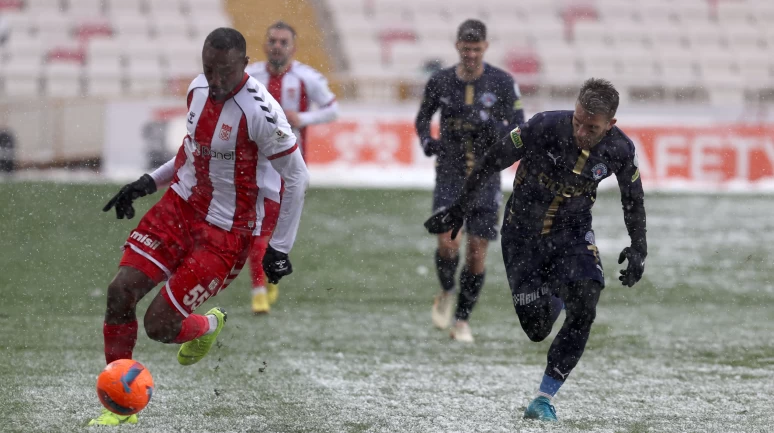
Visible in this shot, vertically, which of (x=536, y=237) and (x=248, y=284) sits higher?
(x=536, y=237)

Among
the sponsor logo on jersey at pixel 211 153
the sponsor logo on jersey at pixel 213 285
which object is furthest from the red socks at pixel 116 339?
the sponsor logo on jersey at pixel 211 153

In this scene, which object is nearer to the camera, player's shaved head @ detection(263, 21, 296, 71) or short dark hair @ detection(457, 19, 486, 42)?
short dark hair @ detection(457, 19, 486, 42)

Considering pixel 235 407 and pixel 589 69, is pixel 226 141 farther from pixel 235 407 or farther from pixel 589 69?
pixel 589 69

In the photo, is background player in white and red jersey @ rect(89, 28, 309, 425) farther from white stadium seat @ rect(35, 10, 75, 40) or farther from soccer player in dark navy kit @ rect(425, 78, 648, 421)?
white stadium seat @ rect(35, 10, 75, 40)

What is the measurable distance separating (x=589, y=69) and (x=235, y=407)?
17.5 metres

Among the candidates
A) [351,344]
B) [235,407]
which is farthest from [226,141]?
[351,344]

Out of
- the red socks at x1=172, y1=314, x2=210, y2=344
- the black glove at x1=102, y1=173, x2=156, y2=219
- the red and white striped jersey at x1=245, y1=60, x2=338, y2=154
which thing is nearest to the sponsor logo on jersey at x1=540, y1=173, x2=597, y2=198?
the red socks at x1=172, y1=314, x2=210, y2=344

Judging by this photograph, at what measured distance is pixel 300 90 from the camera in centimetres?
837

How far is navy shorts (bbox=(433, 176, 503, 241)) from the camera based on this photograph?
293 inches

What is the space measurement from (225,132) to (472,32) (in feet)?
8.88

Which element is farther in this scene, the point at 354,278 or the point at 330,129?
the point at 330,129

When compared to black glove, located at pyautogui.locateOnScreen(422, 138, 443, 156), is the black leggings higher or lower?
lower

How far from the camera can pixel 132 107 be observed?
1523cm

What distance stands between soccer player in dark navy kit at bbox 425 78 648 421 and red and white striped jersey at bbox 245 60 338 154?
3.08m
